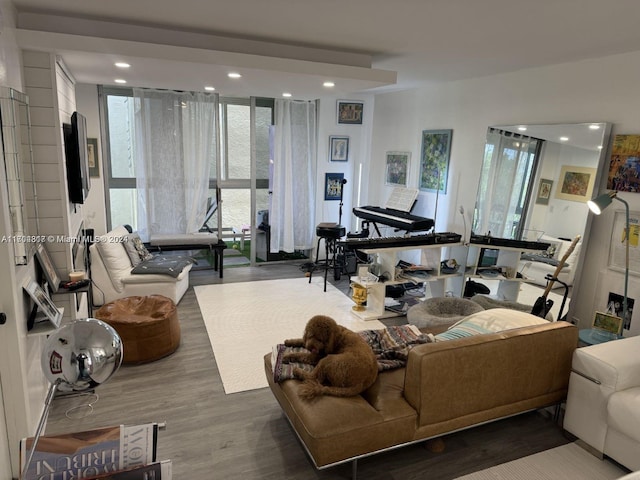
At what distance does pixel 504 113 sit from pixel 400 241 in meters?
1.76

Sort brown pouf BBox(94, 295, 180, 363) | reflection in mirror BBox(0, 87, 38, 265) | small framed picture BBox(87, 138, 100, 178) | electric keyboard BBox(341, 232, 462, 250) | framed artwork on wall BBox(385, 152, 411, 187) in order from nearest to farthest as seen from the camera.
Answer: reflection in mirror BBox(0, 87, 38, 265)
brown pouf BBox(94, 295, 180, 363)
electric keyboard BBox(341, 232, 462, 250)
small framed picture BBox(87, 138, 100, 178)
framed artwork on wall BBox(385, 152, 411, 187)

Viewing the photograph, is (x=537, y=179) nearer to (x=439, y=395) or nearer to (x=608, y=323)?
(x=608, y=323)

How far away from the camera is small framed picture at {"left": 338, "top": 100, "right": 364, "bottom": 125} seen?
6.64m

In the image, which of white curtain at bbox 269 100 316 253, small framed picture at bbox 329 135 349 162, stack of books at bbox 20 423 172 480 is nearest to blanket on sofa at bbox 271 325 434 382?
stack of books at bbox 20 423 172 480

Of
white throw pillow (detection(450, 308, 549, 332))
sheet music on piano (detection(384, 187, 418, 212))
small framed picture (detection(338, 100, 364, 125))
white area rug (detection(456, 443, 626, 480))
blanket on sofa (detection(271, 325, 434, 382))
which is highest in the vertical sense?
small framed picture (detection(338, 100, 364, 125))

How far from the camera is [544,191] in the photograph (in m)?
4.15

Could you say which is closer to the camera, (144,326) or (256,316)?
(144,326)

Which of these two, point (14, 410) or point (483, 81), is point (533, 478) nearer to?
point (14, 410)

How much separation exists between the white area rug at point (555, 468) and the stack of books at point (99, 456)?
5.86 feet

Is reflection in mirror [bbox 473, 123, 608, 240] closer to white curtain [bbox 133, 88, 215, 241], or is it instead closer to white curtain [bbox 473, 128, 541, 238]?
white curtain [bbox 473, 128, 541, 238]

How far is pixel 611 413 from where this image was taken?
240 centimetres

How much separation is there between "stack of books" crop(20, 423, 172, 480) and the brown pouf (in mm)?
2181

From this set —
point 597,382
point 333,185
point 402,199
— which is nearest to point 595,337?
point 597,382

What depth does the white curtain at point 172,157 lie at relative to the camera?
570cm
